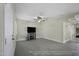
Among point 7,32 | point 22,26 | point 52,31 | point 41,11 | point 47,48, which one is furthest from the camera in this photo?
point 47,48

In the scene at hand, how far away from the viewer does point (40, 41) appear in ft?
8.16

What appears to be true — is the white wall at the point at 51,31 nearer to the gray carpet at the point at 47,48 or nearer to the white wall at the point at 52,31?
the white wall at the point at 52,31

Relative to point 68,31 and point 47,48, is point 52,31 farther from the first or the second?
point 47,48

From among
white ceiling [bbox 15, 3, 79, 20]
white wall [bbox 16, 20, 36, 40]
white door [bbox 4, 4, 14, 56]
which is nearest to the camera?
white door [bbox 4, 4, 14, 56]

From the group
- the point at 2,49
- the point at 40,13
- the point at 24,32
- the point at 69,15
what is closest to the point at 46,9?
the point at 40,13

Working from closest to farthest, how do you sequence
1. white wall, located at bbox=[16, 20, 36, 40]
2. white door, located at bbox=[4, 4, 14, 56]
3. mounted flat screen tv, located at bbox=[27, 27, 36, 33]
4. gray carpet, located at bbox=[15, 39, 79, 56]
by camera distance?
white door, located at bbox=[4, 4, 14, 56] → white wall, located at bbox=[16, 20, 36, 40] → mounted flat screen tv, located at bbox=[27, 27, 36, 33] → gray carpet, located at bbox=[15, 39, 79, 56]

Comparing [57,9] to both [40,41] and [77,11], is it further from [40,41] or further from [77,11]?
[40,41]

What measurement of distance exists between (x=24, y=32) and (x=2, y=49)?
1253 mm

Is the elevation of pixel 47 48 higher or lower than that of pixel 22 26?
lower

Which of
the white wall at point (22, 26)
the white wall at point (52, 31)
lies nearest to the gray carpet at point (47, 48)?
the white wall at point (52, 31)

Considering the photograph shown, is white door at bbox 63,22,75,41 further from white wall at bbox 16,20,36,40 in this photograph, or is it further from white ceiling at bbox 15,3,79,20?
white wall at bbox 16,20,36,40

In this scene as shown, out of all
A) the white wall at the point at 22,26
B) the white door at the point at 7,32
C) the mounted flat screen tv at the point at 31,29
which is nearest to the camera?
the white door at the point at 7,32

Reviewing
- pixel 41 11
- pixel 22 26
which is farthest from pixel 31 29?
pixel 41 11

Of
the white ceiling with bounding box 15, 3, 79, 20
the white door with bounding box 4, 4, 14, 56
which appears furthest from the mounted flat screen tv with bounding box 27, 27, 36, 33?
the white door with bounding box 4, 4, 14, 56
